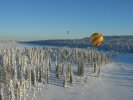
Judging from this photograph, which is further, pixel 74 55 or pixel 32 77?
pixel 74 55

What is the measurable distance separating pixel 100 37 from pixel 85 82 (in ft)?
76.6

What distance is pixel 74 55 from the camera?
17138 cm

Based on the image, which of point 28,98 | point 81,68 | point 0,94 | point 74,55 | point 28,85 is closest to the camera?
point 0,94

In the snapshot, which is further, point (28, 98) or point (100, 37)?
point (100, 37)

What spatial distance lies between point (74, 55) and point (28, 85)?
9477cm

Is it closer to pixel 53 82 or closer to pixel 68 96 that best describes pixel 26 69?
pixel 53 82

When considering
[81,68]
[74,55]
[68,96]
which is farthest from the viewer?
[74,55]

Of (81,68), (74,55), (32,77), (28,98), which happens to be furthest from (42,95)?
(74,55)

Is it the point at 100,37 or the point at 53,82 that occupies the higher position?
the point at 100,37

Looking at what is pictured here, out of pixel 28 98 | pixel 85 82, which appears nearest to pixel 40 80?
pixel 85 82

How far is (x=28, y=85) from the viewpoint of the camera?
257 feet

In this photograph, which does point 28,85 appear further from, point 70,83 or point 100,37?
point 100,37

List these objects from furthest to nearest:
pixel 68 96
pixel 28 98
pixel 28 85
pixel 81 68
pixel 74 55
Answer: pixel 74 55 < pixel 81 68 < pixel 28 85 < pixel 68 96 < pixel 28 98

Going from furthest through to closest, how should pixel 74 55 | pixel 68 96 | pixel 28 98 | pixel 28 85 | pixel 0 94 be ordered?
pixel 74 55
pixel 28 85
pixel 68 96
pixel 28 98
pixel 0 94
